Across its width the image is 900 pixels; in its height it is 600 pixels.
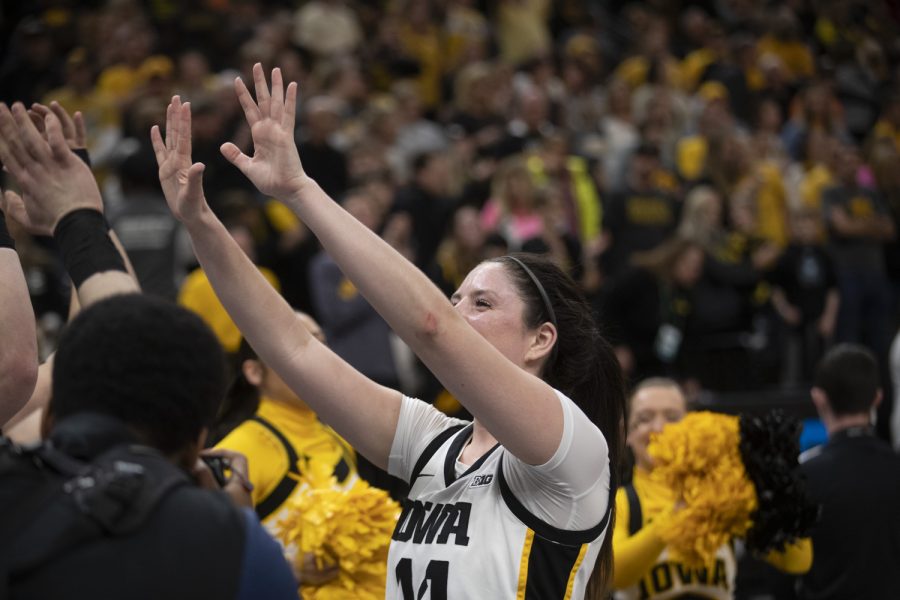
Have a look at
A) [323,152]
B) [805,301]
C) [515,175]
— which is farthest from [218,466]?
[805,301]

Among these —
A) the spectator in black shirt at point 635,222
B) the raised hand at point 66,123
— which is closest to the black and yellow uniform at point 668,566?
the raised hand at point 66,123

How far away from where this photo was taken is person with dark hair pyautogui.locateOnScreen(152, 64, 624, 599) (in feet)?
8.74

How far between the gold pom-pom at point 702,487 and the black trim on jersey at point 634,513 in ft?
0.82

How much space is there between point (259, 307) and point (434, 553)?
70cm

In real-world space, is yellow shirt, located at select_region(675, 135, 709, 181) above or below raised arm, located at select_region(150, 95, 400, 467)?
below

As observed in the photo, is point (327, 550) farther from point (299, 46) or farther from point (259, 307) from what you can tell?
point (299, 46)

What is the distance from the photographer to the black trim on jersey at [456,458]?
3.07 meters

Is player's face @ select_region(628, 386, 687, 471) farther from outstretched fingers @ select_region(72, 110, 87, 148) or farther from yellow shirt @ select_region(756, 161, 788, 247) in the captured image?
yellow shirt @ select_region(756, 161, 788, 247)

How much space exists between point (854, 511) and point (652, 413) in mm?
903

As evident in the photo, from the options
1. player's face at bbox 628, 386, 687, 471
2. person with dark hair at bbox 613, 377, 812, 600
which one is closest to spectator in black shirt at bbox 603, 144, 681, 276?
player's face at bbox 628, 386, 687, 471

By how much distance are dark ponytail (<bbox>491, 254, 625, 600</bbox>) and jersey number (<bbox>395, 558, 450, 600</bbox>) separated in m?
0.48

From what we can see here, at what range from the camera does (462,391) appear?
266cm

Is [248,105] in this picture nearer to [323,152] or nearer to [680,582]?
[680,582]

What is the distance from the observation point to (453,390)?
8.79 ft
